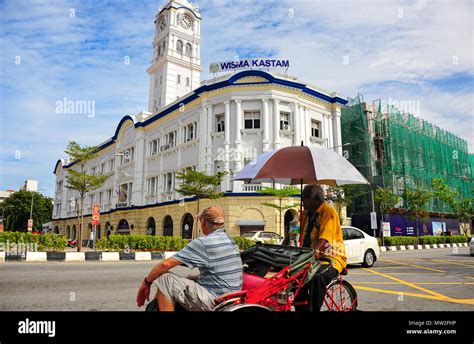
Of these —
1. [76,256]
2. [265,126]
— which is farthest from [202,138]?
[76,256]

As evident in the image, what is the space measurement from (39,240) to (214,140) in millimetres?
14431

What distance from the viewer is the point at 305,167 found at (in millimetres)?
4707

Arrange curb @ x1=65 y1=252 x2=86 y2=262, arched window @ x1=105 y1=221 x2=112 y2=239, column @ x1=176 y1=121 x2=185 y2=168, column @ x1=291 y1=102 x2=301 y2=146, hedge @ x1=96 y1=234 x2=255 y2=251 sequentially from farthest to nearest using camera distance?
1. arched window @ x1=105 y1=221 x2=112 y2=239
2. column @ x1=176 y1=121 x2=185 y2=168
3. column @ x1=291 y1=102 x2=301 y2=146
4. hedge @ x1=96 y1=234 x2=255 y2=251
5. curb @ x1=65 y1=252 x2=86 y2=262

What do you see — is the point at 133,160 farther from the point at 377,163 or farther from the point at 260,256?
the point at 260,256

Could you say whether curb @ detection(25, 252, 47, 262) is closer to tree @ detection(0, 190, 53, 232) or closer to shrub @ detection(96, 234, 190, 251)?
shrub @ detection(96, 234, 190, 251)

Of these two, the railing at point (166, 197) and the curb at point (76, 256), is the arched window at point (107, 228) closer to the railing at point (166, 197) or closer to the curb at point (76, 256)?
the railing at point (166, 197)

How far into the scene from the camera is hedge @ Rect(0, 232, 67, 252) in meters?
14.2

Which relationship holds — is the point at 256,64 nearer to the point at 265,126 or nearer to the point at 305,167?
the point at 265,126

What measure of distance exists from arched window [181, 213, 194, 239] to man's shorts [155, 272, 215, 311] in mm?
24330

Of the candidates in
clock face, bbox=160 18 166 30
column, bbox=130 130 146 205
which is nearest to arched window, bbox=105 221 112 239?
column, bbox=130 130 146 205

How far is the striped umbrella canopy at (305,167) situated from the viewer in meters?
4.57

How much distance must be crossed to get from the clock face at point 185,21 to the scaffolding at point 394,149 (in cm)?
2310

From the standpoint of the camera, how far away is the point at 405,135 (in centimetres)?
3641
